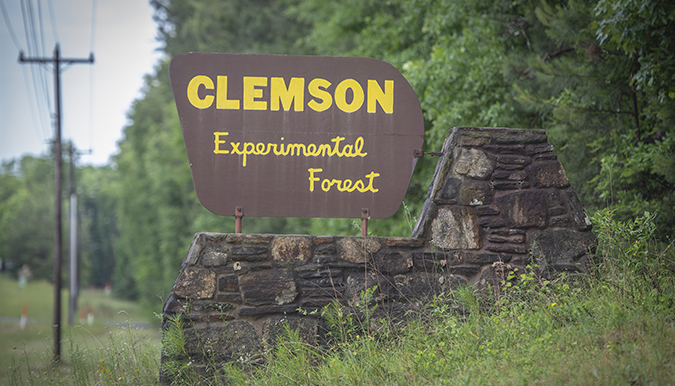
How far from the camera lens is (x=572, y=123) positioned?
654 centimetres

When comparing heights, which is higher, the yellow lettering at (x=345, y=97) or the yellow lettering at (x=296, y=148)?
the yellow lettering at (x=345, y=97)

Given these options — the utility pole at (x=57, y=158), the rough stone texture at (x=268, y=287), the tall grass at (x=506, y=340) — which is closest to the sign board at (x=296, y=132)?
the rough stone texture at (x=268, y=287)

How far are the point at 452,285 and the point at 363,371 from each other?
110cm

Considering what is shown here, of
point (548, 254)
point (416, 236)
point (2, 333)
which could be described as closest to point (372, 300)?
point (416, 236)

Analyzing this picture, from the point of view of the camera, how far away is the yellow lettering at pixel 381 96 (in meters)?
4.60

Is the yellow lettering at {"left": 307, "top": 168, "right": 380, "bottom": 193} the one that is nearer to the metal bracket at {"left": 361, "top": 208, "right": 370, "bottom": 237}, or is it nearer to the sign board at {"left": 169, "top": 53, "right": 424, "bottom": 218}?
the sign board at {"left": 169, "top": 53, "right": 424, "bottom": 218}

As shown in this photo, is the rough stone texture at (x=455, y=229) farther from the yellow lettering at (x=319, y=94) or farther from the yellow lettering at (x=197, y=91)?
the yellow lettering at (x=197, y=91)

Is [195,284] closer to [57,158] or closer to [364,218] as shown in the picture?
[364,218]

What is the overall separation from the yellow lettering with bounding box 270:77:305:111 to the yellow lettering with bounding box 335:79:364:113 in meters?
0.32

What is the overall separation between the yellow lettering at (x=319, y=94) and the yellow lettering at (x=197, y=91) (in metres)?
0.87

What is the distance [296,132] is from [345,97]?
Answer: 1.77ft

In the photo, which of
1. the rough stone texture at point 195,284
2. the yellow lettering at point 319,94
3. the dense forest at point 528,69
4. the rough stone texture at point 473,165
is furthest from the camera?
the dense forest at point 528,69

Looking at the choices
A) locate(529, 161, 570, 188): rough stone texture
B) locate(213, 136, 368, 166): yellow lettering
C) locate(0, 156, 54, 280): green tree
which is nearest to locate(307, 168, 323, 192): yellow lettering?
locate(213, 136, 368, 166): yellow lettering

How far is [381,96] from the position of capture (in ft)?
15.1
